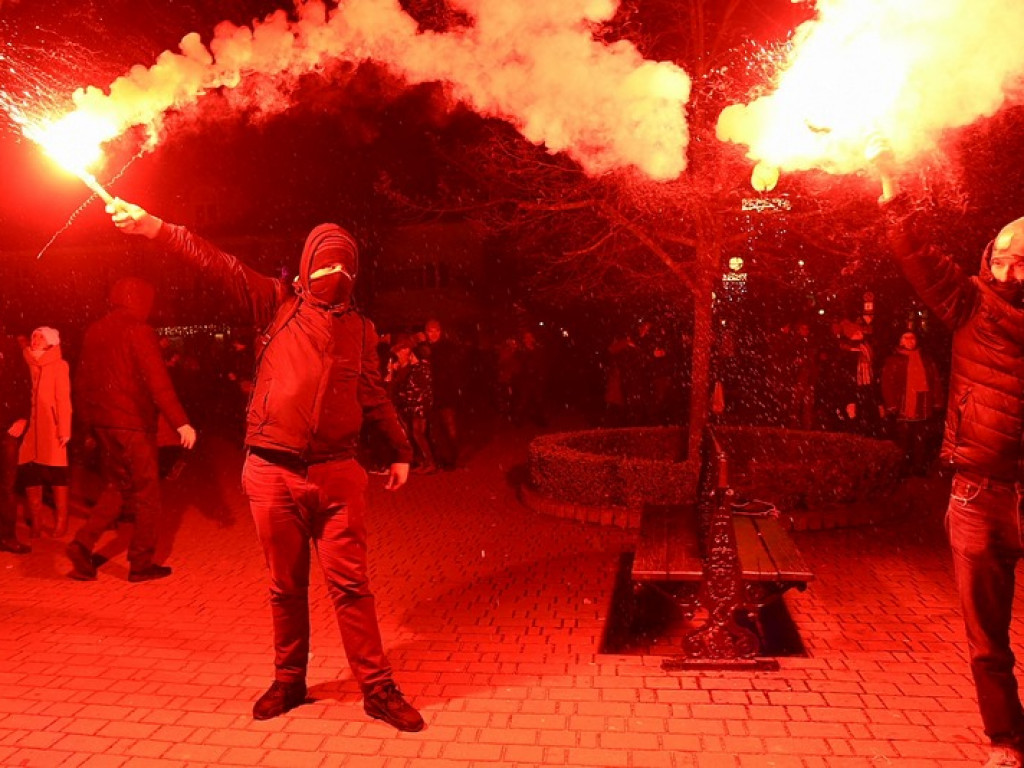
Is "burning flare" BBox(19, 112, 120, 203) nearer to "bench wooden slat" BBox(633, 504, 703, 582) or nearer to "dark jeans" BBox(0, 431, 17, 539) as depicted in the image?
"bench wooden slat" BBox(633, 504, 703, 582)

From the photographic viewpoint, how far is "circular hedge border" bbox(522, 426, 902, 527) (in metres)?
8.07

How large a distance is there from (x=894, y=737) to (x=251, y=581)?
452 centimetres

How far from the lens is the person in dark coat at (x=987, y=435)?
3.32 meters

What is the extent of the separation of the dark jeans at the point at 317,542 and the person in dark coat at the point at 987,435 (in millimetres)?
2560

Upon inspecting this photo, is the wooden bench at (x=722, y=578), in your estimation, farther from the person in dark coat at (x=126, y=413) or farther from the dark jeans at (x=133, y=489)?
the dark jeans at (x=133, y=489)

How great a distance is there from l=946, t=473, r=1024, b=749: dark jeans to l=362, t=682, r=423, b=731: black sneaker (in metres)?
2.39

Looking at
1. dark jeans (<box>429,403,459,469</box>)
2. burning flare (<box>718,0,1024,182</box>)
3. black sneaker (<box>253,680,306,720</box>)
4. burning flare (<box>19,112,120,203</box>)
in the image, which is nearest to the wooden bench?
black sneaker (<box>253,680,306,720</box>)

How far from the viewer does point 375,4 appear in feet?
19.9

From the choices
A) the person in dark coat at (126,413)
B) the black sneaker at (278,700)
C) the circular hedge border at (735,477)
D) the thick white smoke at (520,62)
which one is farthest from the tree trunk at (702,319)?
the black sneaker at (278,700)

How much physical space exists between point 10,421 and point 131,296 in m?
1.68

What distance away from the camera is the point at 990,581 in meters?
3.37

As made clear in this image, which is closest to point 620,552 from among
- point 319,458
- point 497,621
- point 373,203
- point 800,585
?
point 497,621

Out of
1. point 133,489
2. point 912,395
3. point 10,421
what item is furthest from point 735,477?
point 10,421

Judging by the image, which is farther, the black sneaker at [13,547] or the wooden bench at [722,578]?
the black sneaker at [13,547]
